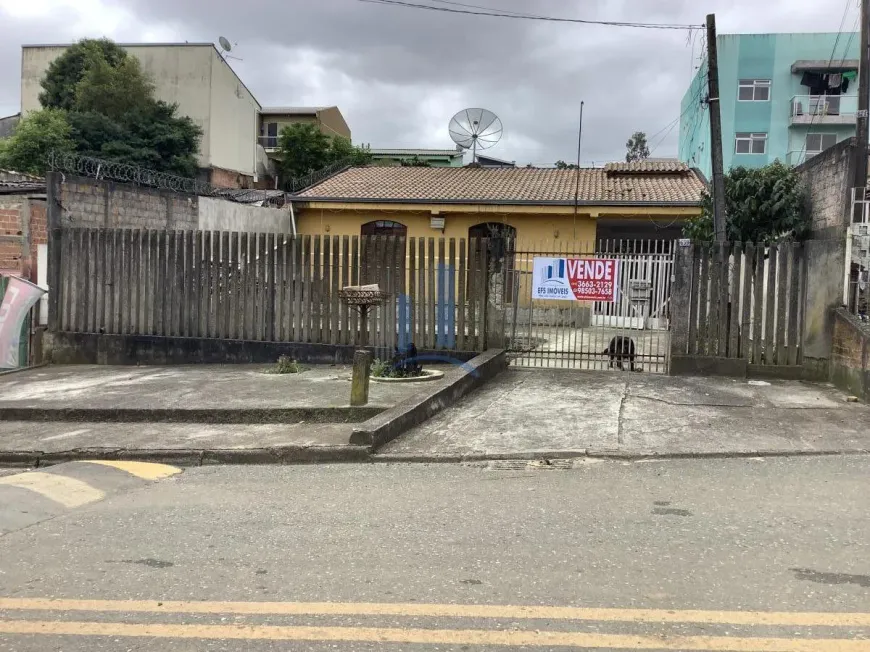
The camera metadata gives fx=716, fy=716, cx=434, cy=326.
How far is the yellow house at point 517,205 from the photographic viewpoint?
20.1 meters

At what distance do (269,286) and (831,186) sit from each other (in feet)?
27.4

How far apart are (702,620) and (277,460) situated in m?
4.40

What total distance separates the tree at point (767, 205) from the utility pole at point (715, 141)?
68 cm

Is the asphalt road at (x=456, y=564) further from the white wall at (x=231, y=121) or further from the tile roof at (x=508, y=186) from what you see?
the white wall at (x=231, y=121)


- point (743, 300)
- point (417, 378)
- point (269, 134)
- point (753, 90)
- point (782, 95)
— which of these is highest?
point (753, 90)

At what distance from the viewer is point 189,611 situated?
3535 millimetres

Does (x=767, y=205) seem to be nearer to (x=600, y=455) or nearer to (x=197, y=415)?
(x=600, y=455)

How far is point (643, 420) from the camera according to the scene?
776cm

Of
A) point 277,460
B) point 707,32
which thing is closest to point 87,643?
point 277,460

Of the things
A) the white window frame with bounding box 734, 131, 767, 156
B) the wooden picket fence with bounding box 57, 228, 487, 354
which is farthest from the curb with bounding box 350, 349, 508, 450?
the white window frame with bounding box 734, 131, 767, 156

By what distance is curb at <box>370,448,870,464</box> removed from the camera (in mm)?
6594

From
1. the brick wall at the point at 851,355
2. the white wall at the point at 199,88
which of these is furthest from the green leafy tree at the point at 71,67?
the brick wall at the point at 851,355

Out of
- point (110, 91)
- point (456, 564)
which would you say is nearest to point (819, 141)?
point (110, 91)

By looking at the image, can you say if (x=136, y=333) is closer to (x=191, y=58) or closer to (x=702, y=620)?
(x=702, y=620)
